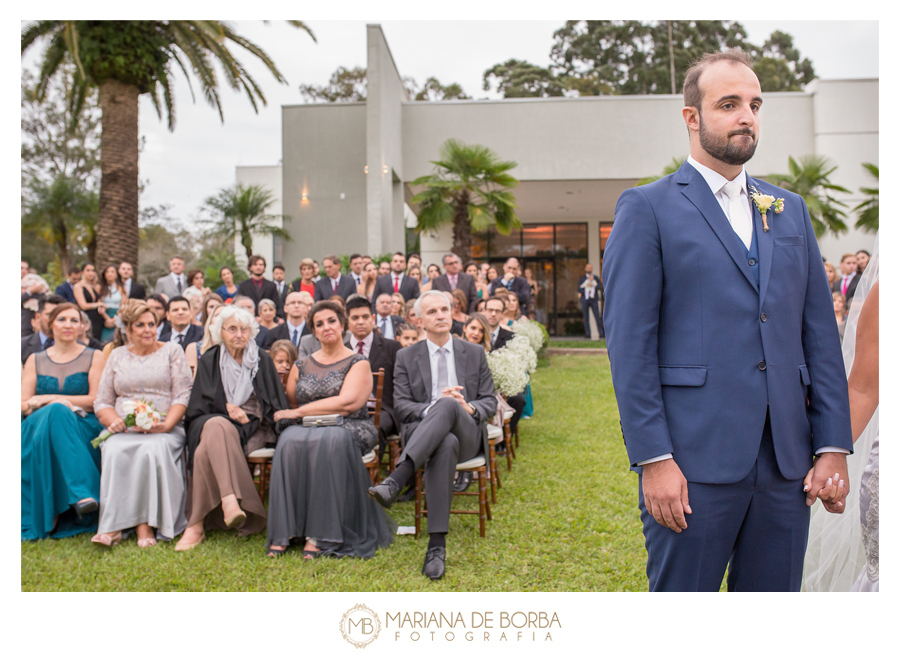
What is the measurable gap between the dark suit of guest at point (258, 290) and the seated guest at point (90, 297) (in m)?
1.89

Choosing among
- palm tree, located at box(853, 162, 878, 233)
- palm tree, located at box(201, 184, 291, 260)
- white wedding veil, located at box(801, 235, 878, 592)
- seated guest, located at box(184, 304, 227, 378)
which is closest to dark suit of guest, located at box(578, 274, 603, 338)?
palm tree, located at box(853, 162, 878, 233)

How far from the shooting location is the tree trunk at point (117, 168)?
35.9 feet

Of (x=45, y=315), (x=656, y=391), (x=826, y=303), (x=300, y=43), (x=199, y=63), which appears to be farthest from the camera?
(x=300, y=43)

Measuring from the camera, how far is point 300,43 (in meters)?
12.8

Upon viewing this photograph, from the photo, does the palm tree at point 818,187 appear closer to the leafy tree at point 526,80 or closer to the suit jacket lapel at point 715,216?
the suit jacket lapel at point 715,216

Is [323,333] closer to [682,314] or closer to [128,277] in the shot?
[682,314]

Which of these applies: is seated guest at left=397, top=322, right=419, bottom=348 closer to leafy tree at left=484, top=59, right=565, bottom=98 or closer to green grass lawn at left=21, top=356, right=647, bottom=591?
green grass lawn at left=21, top=356, right=647, bottom=591

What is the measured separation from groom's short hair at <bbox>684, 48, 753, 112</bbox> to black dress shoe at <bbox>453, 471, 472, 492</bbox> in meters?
3.77

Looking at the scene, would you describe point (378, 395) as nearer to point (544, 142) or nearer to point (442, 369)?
point (442, 369)

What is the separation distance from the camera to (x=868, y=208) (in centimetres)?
1533

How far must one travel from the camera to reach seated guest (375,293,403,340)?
717 centimetres

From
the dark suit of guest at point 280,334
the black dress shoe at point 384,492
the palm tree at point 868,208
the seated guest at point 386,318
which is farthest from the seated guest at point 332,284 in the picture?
the palm tree at point 868,208
